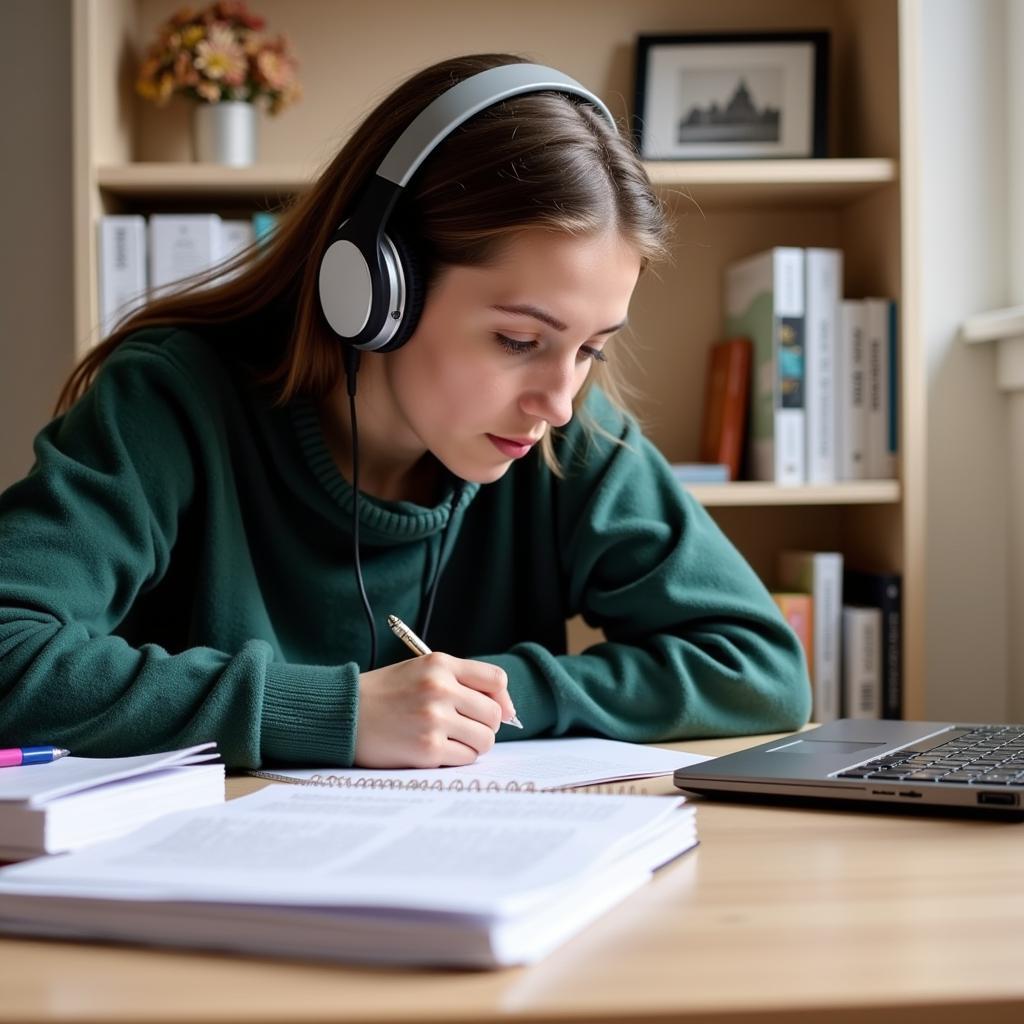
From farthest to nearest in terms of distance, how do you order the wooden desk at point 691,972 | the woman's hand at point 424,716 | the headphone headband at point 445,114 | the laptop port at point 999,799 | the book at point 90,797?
1. the headphone headband at point 445,114
2. the woman's hand at point 424,716
3. the laptop port at point 999,799
4. the book at point 90,797
5. the wooden desk at point 691,972

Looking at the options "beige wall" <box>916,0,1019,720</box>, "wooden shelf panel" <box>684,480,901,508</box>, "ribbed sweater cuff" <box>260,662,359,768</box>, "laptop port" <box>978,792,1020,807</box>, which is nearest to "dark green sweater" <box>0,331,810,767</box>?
"ribbed sweater cuff" <box>260,662,359,768</box>

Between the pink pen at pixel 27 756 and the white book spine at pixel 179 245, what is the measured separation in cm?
125

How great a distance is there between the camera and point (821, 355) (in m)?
2.03

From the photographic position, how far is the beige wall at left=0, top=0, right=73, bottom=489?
227cm

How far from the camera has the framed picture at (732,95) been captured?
214 centimetres

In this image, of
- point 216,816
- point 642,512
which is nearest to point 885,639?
point 642,512

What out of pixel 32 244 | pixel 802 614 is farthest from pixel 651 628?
pixel 32 244

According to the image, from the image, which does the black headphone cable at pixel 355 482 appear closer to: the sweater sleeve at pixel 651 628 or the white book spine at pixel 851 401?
the sweater sleeve at pixel 651 628

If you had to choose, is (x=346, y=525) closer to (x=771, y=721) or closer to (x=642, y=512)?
(x=642, y=512)

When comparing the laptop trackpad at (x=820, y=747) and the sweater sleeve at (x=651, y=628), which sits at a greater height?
the sweater sleeve at (x=651, y=628)

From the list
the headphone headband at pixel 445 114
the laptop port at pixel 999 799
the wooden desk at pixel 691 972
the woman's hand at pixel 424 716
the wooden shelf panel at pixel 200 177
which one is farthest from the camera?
the wooden shelf panel at pixel 200 177

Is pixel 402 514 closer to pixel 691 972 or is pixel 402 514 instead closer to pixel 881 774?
pixel 881 774

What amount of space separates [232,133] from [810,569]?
1.14m

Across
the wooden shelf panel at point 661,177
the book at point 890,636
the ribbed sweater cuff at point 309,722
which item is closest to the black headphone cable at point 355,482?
the ribbed sweater cuff at point 309,722
